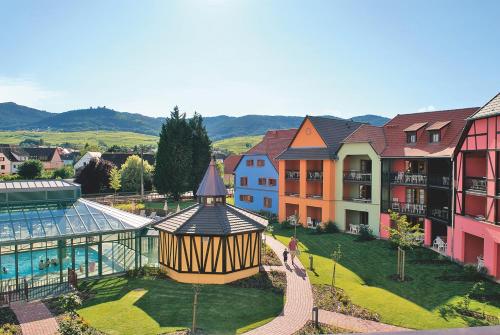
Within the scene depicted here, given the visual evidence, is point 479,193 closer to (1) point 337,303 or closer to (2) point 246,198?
(1) point 337,303

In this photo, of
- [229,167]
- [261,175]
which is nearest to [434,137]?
[261,175]

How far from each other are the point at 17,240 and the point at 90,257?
4656mm

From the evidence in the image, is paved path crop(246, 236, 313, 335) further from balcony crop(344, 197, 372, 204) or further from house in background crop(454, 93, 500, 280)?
balcony crop(344, 197, 372, 204)

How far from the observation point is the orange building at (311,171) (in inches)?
1532

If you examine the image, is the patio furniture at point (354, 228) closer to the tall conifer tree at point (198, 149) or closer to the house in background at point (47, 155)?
the tall conifer tree at point (198, 149)

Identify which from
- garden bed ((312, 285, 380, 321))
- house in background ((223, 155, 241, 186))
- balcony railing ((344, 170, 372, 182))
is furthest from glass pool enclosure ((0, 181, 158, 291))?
house in background ((223, 155, 241, 186))

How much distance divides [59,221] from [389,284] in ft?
67.1

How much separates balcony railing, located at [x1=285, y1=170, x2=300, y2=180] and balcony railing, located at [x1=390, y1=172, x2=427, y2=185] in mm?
11343

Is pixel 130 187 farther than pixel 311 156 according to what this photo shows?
Yes

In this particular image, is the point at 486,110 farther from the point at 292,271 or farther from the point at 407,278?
the point at 292,271

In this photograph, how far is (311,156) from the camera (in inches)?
1577

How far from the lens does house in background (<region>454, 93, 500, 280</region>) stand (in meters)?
22.7

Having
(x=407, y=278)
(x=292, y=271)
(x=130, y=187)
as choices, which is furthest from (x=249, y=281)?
(x=130, y=187)

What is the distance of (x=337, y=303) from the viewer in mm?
19875
